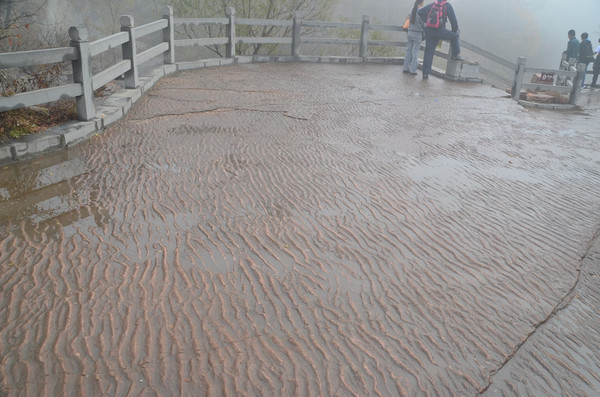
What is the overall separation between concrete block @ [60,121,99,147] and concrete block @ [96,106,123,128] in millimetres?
216

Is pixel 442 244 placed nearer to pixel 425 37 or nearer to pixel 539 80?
Result: pixel 425 37

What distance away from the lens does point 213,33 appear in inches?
802

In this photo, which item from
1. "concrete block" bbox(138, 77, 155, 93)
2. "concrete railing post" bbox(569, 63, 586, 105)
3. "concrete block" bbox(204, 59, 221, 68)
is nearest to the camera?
"concrete block" bbox(138, 77, 155, 93)

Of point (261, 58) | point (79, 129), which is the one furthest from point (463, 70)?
point (79, 129)

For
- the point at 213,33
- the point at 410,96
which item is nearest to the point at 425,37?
the point at 410,96

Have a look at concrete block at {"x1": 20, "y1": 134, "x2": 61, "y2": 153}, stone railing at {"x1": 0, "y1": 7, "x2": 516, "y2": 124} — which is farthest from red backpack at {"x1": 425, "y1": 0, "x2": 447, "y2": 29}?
concrete block at {"x1": 20, "y1": 134, "x2": 61, "y2": 153}

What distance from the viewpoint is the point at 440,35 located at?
513 inches

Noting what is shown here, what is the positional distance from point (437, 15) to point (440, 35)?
58 centimetres

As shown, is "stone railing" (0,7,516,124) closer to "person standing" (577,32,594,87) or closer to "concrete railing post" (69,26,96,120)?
"concrete railing post" (69,26,96,120)

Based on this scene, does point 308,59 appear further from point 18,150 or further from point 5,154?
point 5,154

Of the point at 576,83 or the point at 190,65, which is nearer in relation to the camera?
the point at 190,65

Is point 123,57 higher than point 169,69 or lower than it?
higher

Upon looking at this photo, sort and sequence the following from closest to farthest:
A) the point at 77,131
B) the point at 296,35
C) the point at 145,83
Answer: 1. the point at 77,131
2. the point at 145,83
3. the point at 296,35

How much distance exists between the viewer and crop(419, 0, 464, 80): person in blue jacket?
496 inches
